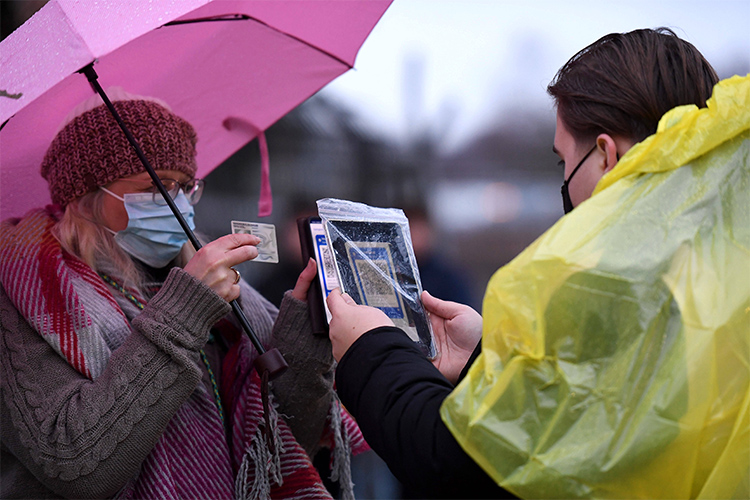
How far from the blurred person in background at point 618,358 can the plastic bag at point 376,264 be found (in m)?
0.52

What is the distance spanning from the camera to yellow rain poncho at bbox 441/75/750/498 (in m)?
0.89

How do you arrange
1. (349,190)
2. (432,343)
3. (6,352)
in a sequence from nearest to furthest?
(6,352)
(432,343)
(349,190)

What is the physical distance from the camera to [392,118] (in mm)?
4141

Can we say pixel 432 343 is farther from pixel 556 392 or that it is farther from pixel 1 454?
pixel 1 454

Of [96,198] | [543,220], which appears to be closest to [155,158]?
[96,198]

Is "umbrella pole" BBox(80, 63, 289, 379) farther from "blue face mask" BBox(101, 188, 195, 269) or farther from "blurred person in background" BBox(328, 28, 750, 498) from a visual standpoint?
"blurred person in background" BBox(328, 28, 750, 498)

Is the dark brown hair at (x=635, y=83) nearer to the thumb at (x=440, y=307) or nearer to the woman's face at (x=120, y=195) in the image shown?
the thumb at (x=440, y=307)

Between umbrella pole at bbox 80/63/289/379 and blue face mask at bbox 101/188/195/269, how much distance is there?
8 centimetres

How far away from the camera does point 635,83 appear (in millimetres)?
1130

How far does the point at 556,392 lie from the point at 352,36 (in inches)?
67.1

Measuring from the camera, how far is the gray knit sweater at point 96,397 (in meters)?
1.39

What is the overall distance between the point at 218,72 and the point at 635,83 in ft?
4.95

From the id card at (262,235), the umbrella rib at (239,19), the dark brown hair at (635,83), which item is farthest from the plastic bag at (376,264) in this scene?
the umbrella rib at (239,19)

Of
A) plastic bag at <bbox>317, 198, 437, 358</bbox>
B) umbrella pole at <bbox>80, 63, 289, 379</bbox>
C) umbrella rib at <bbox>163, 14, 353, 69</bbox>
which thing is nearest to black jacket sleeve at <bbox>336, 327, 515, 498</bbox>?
plastic bag at <bbox>317, 198, 437, 358</bbox>
